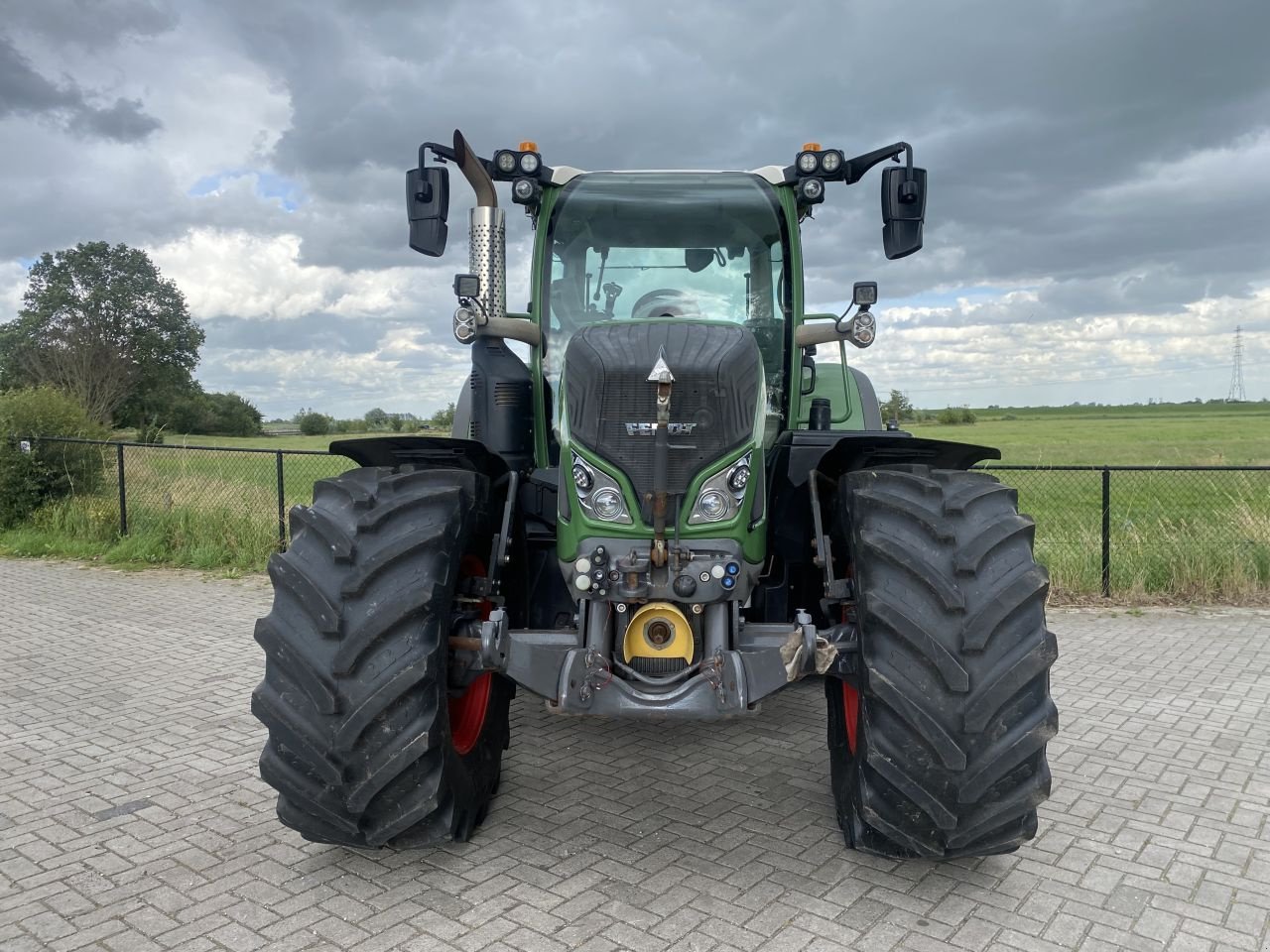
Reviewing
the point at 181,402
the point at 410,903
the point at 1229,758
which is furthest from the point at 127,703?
the point at 181,402

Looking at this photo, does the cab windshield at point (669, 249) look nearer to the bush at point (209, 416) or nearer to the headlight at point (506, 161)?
the headlight at point (506, 161)

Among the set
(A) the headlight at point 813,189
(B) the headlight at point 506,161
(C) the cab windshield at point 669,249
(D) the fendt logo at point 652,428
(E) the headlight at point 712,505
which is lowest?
(E) the headlight at point 712,505

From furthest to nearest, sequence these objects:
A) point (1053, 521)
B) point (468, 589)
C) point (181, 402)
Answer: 1. point (181, 402)
2. point (1053, 521)
3. point (468, 589)

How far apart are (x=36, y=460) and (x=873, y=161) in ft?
41.1

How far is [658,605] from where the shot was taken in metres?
3.54

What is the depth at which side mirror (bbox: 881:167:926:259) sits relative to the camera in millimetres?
4664

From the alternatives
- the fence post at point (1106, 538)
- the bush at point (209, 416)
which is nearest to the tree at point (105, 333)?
the bush at point (209, 416)

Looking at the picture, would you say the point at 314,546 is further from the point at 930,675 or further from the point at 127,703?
the point at 127,703

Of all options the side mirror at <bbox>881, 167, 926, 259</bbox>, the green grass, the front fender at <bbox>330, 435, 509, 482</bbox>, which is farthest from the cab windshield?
the green grass

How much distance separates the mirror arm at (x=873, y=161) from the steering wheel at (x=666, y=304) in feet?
3.30

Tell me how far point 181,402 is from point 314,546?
47.4 metres

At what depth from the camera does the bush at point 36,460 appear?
13.0 m

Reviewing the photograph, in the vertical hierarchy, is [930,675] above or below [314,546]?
below

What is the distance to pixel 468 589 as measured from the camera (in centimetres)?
388
